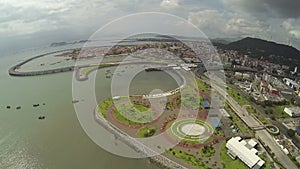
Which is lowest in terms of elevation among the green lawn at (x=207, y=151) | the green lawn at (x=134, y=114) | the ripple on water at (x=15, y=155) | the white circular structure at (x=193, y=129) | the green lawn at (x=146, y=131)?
the green lawn at (x=207, y=151)

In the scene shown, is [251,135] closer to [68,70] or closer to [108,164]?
[108,164]

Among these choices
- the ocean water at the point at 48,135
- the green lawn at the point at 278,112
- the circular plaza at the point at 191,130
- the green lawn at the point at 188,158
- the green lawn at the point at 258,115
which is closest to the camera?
the green lawn at the point at 188,158

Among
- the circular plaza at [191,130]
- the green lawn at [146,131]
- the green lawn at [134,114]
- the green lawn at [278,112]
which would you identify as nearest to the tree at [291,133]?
the green lawn at [278,112]

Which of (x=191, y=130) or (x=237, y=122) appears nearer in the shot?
(x=191, y=130)

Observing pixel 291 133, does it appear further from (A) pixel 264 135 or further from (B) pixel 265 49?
(B) pixel 265 49

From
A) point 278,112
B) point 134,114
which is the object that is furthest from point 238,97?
point 134,114

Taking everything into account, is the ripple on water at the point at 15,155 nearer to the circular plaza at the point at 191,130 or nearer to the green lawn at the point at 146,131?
the green lawn at the point at 146,131

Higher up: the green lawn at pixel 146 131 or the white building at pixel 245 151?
the green lawn at pixel 146 131

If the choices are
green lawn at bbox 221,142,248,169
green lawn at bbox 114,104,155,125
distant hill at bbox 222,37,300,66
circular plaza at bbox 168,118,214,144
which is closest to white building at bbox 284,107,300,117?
circular plaza at bbox 168,118,214,144
